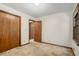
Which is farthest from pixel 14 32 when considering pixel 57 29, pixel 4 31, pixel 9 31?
pixel 57 29

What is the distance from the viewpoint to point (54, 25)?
16.1 ft

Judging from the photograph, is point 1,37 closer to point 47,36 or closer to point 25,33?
point 25,33

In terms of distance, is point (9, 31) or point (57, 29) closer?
point (9, 31)

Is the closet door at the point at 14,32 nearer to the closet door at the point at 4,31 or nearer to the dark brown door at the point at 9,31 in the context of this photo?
the dark brown door at the point at 9,31

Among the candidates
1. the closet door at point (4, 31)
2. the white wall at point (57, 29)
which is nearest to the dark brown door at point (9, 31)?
the closet door at point (4, 31)

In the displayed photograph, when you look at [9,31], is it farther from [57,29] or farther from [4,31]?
Result: [57,29]

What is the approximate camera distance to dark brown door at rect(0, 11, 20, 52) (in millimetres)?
3174

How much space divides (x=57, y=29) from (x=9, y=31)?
109 inches

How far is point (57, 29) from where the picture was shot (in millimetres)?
4734

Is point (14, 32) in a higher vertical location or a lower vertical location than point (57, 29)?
lower

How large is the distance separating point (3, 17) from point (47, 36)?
312 centimetres

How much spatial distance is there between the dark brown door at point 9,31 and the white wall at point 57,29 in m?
2.01

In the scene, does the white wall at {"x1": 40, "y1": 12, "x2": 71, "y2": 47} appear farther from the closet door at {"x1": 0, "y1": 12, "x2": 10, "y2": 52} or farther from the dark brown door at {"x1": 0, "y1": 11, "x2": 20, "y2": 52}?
the closet door at {"x1": 0, "y1": 12, "x2": 10, "y2": 52}

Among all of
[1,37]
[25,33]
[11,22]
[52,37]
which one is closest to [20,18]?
[11,22]
